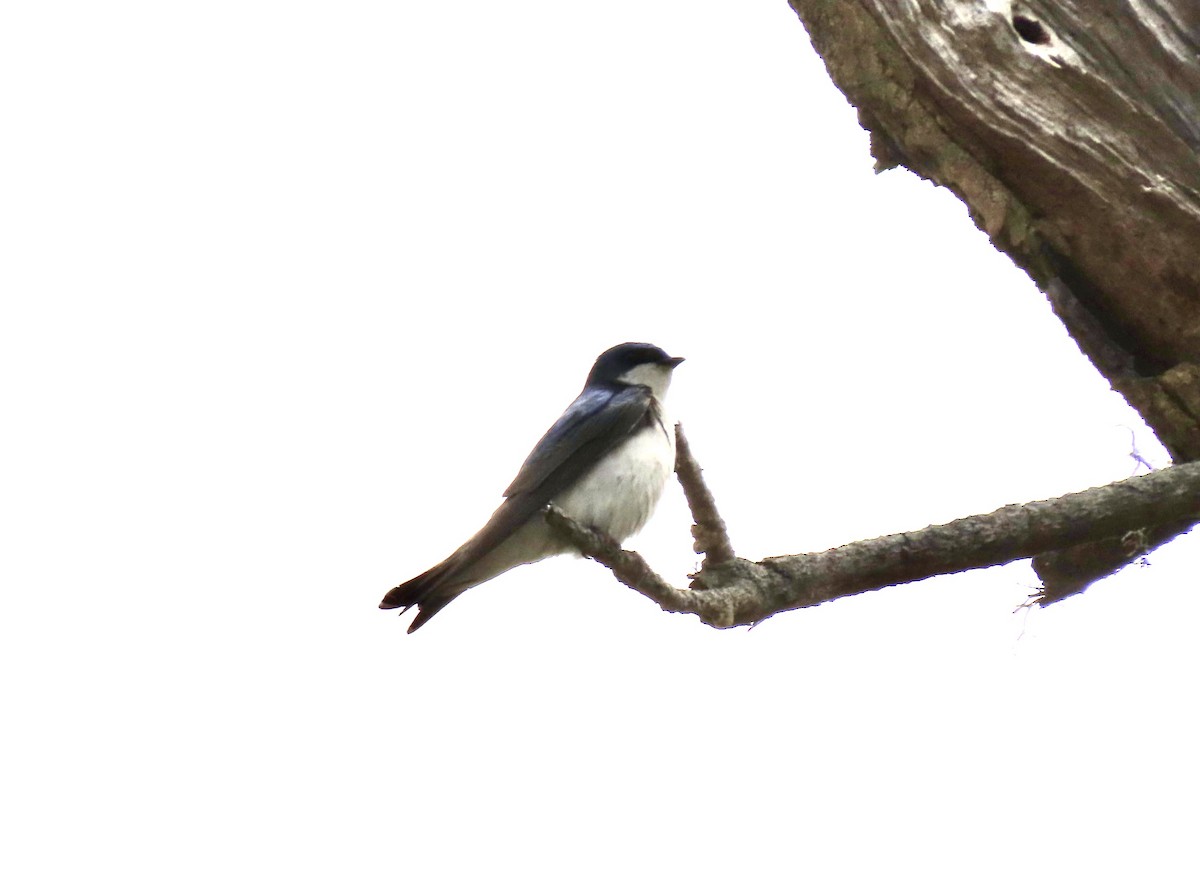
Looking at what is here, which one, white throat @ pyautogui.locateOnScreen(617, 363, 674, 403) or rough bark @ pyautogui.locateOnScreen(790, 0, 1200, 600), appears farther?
white throat @ pyautogui.locateOnScreen(617, 363, 674, 403)

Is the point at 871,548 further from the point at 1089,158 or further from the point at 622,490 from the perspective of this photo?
the point at 1089,158

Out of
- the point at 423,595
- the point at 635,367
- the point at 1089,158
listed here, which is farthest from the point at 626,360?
the point at 1089,158

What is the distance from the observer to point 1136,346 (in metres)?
5.26

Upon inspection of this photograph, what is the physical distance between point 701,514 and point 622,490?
1.13 m

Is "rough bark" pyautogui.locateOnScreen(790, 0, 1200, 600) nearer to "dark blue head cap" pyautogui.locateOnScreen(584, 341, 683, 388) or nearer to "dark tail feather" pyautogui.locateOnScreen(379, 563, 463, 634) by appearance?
"dark blue head cap" pyautogui.locateOnScreen(584, 341, 683, 388)

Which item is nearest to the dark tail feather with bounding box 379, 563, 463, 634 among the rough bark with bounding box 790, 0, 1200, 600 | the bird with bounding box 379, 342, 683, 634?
the bird with bounding box 379, 342, 683, 634

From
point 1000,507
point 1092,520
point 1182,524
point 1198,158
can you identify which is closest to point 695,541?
point 1000,507

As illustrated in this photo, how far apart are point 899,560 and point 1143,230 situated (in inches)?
66.7

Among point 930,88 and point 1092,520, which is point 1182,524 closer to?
point 1092,520

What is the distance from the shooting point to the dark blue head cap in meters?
6.48

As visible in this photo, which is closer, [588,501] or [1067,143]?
[1067,143]

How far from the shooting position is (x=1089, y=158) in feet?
16.8

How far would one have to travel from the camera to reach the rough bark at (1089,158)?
16.6ft

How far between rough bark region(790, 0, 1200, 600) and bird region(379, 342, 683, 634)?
57.7 inches
